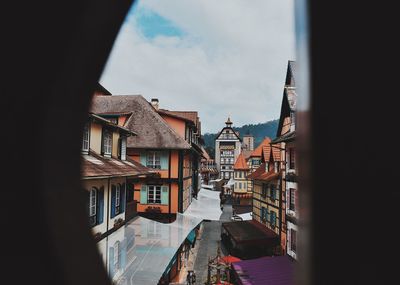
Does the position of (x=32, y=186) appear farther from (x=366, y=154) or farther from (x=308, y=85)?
(x=366, y=154)

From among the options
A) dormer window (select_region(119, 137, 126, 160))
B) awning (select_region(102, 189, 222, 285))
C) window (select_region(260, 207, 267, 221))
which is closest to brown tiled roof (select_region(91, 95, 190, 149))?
awning (select_region(102, 189, 222, 285))

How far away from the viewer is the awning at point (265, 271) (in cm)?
1245

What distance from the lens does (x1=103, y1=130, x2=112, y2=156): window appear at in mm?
10516

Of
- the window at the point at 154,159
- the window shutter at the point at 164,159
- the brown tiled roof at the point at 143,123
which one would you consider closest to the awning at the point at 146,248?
the window shutter at the point at 164,159

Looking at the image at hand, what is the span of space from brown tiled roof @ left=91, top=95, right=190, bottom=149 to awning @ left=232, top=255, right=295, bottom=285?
7.43 m

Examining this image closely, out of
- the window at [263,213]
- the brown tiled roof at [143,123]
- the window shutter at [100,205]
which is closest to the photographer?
the window shutter at [100,205]

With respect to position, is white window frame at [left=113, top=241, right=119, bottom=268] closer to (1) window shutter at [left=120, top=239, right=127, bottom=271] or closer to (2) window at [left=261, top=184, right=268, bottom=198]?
(1) window shutter at [left=120, top=239, right=127, bottom=271]

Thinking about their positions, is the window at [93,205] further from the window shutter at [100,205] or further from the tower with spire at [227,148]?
the tower with spire at [227,148]

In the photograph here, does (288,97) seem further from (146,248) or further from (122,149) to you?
(146,248)

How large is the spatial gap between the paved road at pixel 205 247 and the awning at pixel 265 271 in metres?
3.07

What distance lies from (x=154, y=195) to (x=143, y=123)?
4756 mm

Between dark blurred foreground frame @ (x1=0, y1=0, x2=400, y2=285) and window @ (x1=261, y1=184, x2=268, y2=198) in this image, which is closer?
dark blurred foreground frame @ (x1=0, y1=0, x2=400, y2=285)

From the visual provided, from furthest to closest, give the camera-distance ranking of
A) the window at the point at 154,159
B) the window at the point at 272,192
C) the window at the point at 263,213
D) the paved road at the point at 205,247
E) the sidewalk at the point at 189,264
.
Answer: the window at the point at 263,213
the window at the point at 154,159
the paved road at the point at 205,247
the window at the point at 272,192
the sidewalk at the point at 189,264

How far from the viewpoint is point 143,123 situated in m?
19.6
